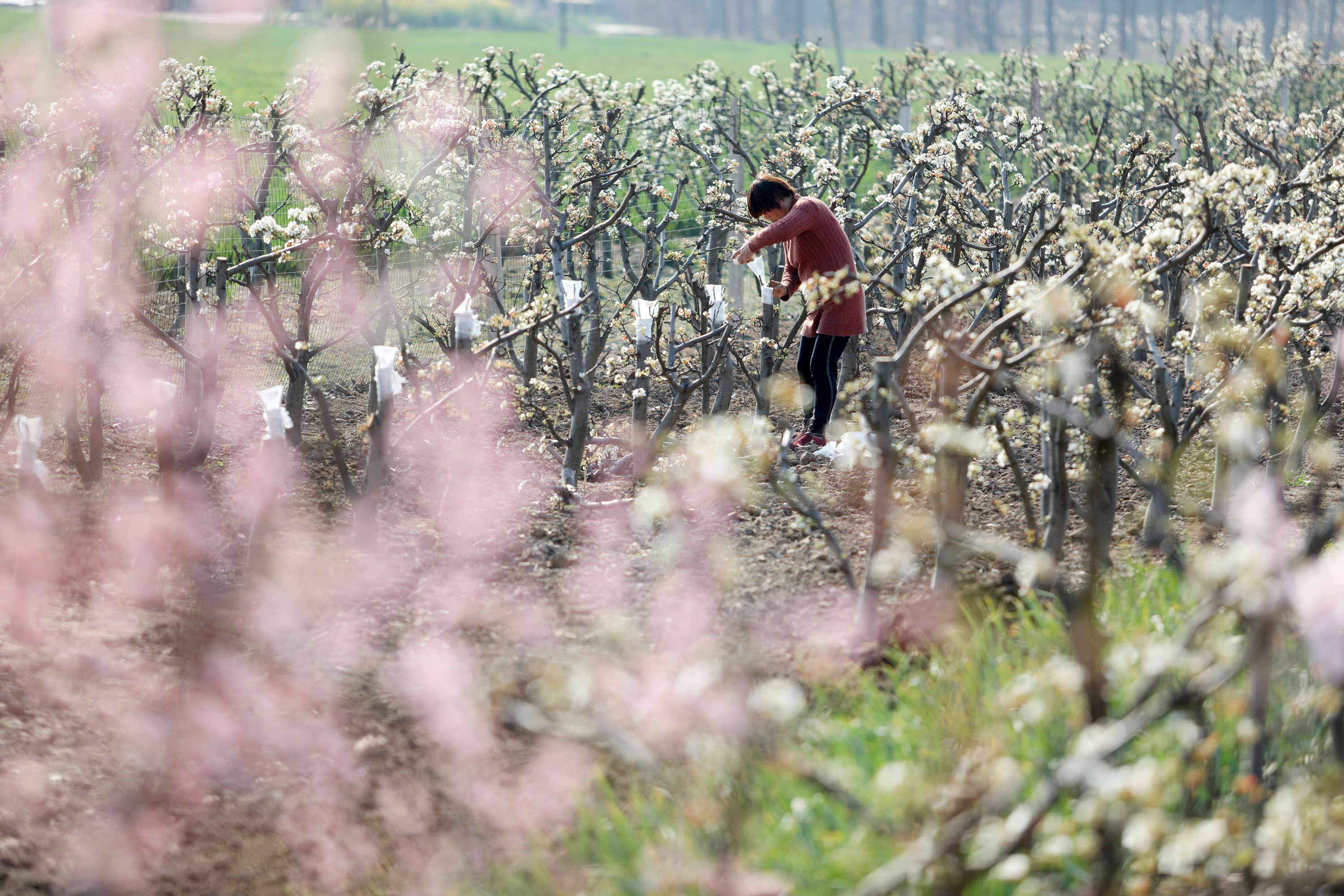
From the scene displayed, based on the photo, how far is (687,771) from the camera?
102 inches

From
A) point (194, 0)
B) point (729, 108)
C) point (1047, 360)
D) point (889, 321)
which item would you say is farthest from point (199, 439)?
point (194, 0)

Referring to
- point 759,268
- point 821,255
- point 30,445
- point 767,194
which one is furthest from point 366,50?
point 30,445

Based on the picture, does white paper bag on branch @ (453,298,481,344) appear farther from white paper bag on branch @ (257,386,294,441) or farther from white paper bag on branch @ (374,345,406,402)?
white paper bag on branch @ (257,386,294,441)

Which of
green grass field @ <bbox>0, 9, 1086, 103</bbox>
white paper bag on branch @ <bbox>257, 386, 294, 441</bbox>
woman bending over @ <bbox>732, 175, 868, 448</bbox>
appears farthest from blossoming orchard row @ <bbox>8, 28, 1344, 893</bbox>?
green grass field @ <bbox>0, 9, 1086, 103</bbox>

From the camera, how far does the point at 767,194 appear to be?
17.4 feet

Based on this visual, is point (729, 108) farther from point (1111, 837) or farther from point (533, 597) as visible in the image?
point (1111, 837)

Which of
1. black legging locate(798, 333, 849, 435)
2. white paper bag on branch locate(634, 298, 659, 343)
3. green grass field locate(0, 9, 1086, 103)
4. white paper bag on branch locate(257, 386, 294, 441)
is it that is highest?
green grass field locate(0, 9, 1086, 103)

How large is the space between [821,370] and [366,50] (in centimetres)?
593

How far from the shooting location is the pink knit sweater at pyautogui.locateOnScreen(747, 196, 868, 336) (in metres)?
5.23

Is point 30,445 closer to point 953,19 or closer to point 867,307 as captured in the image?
point 867,307

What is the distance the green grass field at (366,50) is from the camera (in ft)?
30.2

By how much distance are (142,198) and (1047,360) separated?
4.41 meters

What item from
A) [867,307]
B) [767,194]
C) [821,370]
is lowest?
[867,307]

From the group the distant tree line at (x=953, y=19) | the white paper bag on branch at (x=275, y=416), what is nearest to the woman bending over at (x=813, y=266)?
the white paper bag on branch at (x=275, y=416)
